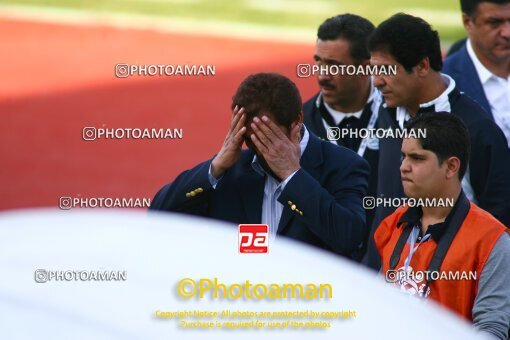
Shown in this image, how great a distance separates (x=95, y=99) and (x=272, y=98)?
923 mm

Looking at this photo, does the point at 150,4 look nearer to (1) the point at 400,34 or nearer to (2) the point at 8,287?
(1) the point at 400,34

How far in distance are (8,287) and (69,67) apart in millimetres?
2557

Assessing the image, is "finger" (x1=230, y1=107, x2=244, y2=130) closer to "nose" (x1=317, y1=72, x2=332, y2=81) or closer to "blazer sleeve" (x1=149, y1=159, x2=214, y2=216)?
"blazer sleeve" (x1=149, y1=159, x2=214, y2=216)

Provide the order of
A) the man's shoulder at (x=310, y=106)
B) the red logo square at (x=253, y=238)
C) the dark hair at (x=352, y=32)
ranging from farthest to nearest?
the man's shoulder at (x=310, y=106) < the dark hair at (x=352, y=32) < the red logo square at (x=253, y=238)

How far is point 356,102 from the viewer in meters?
3.63

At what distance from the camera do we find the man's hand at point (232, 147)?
2994 mm

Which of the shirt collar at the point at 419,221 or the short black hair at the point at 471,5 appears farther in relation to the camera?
the short black hair at the point at 471,5

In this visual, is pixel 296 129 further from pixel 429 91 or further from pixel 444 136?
pixel 429 91

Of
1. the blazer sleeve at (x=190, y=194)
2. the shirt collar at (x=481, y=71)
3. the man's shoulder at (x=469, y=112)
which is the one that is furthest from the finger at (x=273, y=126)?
the shirt collar at (x=481, y=71)

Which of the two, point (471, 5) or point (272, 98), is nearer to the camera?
point (272, 98)

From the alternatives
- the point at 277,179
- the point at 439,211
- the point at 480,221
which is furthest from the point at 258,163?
the point at 480,221

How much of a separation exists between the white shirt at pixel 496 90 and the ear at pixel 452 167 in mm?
766

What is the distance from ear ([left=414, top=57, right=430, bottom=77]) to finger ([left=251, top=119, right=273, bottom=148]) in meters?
0.73

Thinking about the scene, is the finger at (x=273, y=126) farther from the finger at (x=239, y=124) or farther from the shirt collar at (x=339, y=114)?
the shirt collar at (x=339, y=114)
